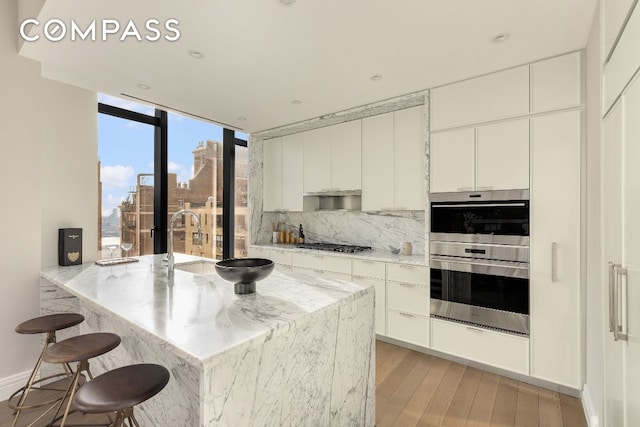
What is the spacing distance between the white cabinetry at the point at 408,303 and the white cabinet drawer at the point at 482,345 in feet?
0.41

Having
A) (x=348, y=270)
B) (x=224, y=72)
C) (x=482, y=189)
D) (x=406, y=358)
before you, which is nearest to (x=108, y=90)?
(x=224, y=72)

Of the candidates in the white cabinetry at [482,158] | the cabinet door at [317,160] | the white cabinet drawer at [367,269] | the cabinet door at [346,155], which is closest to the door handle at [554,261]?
the white cabinetry at [482,158]

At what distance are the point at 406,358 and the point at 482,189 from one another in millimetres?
1720

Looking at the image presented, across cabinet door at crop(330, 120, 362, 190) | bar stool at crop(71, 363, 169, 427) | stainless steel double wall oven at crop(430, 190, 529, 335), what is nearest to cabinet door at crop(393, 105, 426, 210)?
stainless steel double wall oven at crop(430, 190, 529, 335)

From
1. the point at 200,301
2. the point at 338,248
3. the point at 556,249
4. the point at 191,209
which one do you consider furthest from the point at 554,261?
the point at 191,209

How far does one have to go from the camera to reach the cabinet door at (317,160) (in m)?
4.08

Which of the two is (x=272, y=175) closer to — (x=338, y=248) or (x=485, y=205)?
(x=338, y=248)

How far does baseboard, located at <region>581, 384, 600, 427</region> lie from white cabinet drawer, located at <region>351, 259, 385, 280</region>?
5.61 feet

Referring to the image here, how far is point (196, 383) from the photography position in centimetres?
141

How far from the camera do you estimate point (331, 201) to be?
452 cm

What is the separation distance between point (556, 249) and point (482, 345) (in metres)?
1.00

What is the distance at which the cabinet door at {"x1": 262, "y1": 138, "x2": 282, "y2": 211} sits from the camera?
4.68 meters

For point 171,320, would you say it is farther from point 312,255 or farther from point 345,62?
point 312,255

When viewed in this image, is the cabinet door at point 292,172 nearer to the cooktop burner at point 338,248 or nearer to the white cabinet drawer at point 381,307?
the cooktop burner at point 338,248
